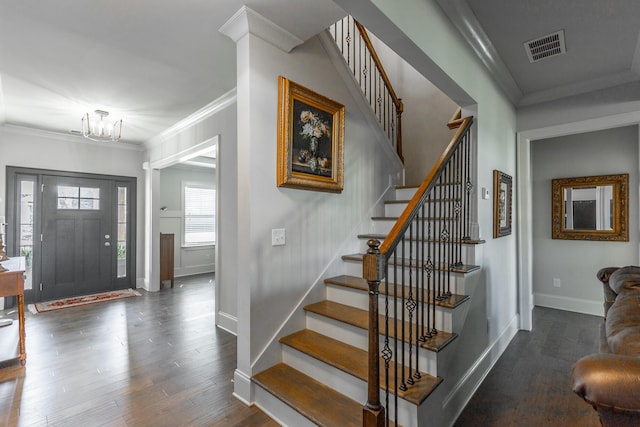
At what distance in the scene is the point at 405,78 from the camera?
4.57 m

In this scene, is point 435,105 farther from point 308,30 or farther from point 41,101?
point 41,101

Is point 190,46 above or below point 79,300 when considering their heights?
above

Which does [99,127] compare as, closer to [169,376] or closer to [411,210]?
[169,376]

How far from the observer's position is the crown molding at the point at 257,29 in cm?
202

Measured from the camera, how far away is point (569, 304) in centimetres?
418

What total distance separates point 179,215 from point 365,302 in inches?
221

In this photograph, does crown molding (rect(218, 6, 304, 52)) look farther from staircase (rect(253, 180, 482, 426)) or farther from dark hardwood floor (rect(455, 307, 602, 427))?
dark hardwood floor (rect(455, 307, 602, 427))

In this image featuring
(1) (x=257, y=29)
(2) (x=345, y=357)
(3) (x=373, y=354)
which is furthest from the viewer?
(1) (x=257, y=29)

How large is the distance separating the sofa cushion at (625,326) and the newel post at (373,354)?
801 millimetres

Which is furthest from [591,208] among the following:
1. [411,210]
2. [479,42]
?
[411,210]

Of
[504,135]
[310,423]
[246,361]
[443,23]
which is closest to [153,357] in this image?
[246,361]

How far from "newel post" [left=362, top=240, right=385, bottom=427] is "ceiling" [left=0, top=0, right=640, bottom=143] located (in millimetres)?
1215

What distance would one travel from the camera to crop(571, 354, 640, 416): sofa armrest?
614mm

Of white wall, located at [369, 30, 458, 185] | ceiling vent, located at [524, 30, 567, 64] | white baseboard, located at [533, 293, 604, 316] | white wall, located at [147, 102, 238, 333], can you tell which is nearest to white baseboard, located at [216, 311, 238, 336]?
white wall, located at [147, 102, 238, 333]
